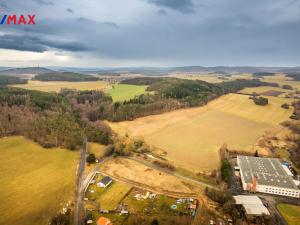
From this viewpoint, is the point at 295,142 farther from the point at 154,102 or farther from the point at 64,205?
the point at 64,205

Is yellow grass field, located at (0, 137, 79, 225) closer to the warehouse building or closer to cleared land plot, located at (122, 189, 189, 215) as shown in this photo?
cleared land plot, located at (122, 189, 189, 215)

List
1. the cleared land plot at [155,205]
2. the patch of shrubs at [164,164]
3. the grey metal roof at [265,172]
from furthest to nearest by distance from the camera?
1. the patch of shrubs at [164,164]
2. the grey metal roof at [265,172]
3. the cleared land plot at [155,205]

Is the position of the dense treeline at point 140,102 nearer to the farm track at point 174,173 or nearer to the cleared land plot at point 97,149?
the cleared land plot at point 97,149

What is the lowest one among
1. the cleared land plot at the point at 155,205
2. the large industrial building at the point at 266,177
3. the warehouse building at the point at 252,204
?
the cleared land plot at the point at 155,205

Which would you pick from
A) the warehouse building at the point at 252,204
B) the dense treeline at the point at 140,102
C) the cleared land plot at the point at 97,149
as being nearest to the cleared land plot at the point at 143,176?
the cleared land plot at the point at 97,149

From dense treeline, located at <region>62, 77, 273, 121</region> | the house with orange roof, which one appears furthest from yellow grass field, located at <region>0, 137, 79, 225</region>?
dense treeline, located at <region>62, 77, 273, 121</region>

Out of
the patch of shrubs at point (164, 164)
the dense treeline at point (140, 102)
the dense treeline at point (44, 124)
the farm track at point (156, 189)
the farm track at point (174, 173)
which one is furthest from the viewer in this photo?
the dense treeline at point (140, 102)

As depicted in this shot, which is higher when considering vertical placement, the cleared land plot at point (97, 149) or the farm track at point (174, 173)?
the cleared land plot at point (97, 149)

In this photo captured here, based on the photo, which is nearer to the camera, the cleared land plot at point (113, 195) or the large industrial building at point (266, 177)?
the cleared land plot at point (113, 195)

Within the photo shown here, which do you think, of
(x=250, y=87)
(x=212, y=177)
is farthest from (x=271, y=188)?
(x=250, y=87)
